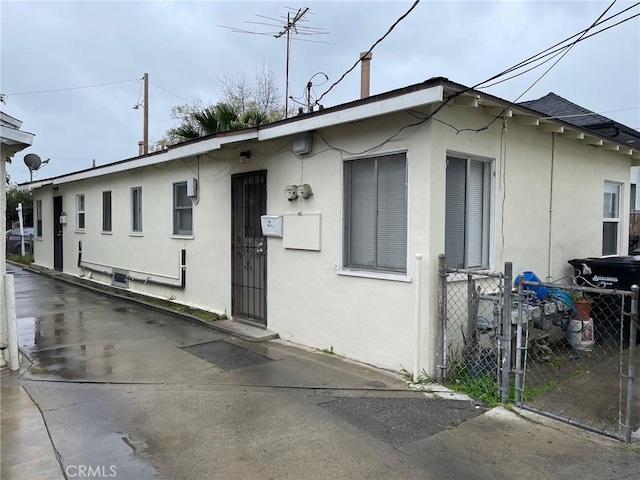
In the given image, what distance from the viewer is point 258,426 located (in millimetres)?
3801

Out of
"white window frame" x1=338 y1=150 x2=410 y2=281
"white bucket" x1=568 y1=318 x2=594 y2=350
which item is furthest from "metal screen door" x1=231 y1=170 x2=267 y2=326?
"white bucket" x1=568 y1=318 x2=594 y2=350

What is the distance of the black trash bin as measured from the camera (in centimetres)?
631

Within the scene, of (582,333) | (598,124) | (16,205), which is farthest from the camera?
(16,205)

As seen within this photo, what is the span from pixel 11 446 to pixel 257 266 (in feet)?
13.8

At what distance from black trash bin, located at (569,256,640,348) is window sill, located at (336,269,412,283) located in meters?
3.25

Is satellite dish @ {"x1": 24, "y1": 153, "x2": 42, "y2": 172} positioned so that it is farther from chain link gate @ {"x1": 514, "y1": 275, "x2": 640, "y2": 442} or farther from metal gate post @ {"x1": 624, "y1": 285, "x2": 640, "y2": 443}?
metal gate post @ {"x1": 624, "y1": 285, "x2": 640, "y2": 443}

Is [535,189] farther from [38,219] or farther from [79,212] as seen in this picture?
[38,219]

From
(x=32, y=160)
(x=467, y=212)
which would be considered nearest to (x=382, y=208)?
(x=467, y=212)

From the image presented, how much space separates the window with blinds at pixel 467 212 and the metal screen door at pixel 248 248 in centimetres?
298

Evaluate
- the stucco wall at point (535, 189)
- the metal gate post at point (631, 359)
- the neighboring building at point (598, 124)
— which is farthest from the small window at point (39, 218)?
the metal gate post at point (631, 359)

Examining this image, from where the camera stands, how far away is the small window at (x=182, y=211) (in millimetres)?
9086

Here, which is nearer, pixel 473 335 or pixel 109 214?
pixel 473 335

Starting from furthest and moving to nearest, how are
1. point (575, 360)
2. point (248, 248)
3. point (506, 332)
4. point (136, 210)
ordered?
1. point (136, 210)
2. point (248, 248)
3. point (575, 360)
4. point (506, 332)

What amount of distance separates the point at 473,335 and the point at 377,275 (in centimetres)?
126
